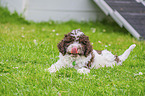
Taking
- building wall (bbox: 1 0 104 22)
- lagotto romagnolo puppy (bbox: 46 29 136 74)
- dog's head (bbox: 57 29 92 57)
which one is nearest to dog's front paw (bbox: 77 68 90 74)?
lagotto romagnolo puppy (bbox: 46 29 136 74)

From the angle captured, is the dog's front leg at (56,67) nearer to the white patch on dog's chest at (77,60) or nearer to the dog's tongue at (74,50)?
the white patch on dog's chest at (77,60)

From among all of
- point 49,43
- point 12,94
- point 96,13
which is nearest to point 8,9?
point 96,13

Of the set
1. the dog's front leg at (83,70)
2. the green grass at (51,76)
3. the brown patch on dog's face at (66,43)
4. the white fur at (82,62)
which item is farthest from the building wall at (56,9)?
the dog's front leg at (83,70)

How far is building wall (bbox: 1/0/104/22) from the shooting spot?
293 inches

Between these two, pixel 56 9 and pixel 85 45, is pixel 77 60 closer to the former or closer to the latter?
pixel 85 45

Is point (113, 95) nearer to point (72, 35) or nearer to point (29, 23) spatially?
point (72, 35)

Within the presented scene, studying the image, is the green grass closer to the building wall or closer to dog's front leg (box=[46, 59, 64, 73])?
dog's front leg (box=[46, 59, 64, 73])

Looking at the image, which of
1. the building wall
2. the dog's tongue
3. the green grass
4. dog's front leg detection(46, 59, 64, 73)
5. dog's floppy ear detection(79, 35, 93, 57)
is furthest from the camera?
the building wall

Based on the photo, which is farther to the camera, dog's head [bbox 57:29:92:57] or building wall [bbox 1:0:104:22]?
building wall [bbox 1:0:104:22]

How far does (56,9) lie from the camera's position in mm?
7695

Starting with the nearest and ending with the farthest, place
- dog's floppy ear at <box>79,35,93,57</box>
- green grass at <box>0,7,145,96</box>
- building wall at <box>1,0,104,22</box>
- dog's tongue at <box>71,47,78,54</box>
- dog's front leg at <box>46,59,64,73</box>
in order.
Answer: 1. green grass at <box>0,7,145,96</box>
2. dog's tongue at <box>71,47,78,54</box>
3. dog's floppy ear at <box>79,35,93,57</box>
4. dog's front leg at <box>46,59,64,73</box>
5. building wall at <box>1,0,104,22</box>

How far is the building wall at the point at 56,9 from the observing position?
743 cm

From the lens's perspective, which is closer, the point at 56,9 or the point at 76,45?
the point at 76,45

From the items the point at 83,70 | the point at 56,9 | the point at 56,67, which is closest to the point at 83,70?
the point at 83,70
